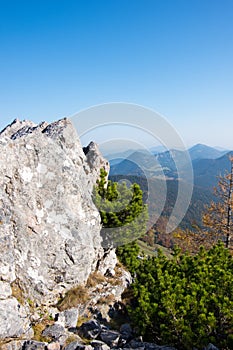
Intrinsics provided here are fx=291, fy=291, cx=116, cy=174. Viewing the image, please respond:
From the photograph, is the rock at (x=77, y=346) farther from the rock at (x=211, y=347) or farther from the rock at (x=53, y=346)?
the rock at (x=211, y=347)

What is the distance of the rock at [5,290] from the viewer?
412 inches

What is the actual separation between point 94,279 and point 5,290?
5623mm

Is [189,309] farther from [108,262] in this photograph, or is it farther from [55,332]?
[108,262]

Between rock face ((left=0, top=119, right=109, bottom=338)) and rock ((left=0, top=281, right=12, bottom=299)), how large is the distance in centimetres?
3

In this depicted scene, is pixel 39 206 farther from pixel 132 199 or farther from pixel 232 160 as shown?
pixel 232 160

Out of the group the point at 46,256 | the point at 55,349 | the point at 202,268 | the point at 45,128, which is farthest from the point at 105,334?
the point at 45,128

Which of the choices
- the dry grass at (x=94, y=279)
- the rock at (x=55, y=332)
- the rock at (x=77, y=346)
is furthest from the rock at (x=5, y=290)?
the dry grass at (x=94, y=279)

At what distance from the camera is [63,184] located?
14.6 meters

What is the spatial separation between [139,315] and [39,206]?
6.22 metres

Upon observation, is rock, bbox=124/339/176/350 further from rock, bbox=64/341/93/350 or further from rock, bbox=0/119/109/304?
rock, bbox=0/119/109/304

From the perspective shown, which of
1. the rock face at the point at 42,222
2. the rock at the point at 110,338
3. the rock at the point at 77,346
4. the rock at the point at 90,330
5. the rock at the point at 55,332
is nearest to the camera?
the rock at the point at 77,346

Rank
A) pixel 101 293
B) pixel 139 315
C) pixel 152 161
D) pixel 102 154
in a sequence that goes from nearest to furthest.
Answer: pixel 139 315, pixel 101 293, pixel 102 154, pixel 152 161

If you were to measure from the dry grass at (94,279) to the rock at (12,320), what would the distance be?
433 cm

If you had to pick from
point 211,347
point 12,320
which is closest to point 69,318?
point 12,320
